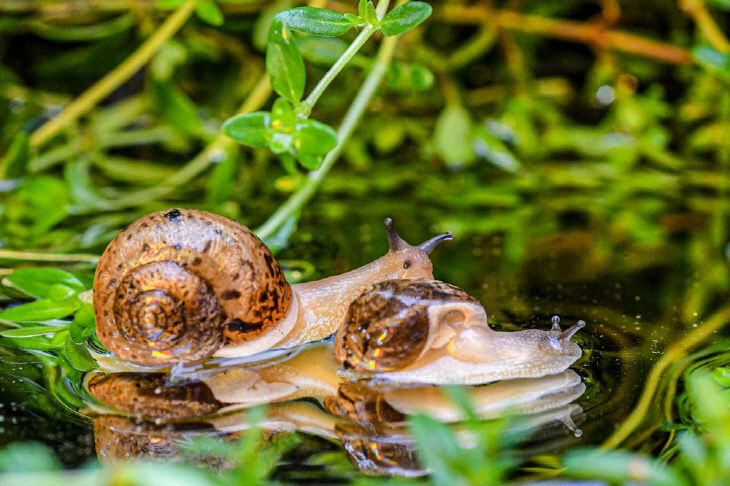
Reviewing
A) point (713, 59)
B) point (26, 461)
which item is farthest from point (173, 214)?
point (713, 59)

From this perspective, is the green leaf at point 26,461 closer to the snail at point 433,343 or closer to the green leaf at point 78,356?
the green leaf at point 78,356

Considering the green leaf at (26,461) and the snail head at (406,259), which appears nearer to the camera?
the green leaf at (26,461)

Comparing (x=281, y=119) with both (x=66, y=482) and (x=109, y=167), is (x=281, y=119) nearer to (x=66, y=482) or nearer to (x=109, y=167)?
(x=66, y=482)

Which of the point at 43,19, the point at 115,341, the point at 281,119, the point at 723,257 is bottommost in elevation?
the point at 115,341

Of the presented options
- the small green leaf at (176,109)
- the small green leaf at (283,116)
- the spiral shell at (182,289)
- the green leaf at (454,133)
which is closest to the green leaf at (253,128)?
the small green leaf at (283,116)

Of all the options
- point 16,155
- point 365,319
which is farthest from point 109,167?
point 365,319

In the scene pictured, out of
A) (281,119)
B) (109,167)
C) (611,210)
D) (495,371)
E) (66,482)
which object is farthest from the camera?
(109,167)

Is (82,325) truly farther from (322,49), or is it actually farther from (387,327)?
(322,49)
